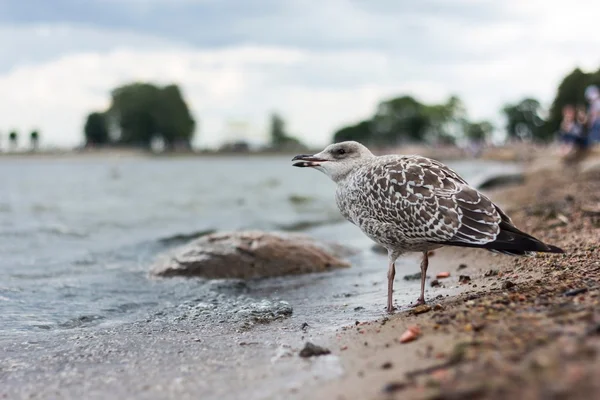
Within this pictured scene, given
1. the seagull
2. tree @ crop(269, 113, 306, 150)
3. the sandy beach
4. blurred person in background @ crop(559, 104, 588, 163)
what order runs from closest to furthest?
the sandy beach → the seagull → blurred person in background @ crop(559, 104, 588, 163) → tree @ crop(269, 113, 306, 150)

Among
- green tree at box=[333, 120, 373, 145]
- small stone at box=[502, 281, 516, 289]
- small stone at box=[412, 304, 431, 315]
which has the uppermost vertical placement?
green tree at box=[333, 120, 373, 145]

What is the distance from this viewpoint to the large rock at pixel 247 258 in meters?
8.80

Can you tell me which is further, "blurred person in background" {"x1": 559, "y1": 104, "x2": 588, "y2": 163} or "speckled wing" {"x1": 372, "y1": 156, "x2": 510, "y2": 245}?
"blurred person in background" {"x1": 559, "y1": 104, "x2": 588, "y2": 163}

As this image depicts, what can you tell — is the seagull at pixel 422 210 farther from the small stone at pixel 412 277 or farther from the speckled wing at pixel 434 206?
the small stone at pixel 412 277

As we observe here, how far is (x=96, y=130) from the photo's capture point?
453 feet

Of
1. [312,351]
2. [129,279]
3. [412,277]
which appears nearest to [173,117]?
[129,279]

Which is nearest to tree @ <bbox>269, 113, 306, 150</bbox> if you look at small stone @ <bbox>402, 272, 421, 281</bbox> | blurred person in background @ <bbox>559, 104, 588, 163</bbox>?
blurred person in background @ <bbox>559, 104, 588, 163</bbox>

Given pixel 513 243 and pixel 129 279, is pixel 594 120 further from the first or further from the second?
pixel 513 243

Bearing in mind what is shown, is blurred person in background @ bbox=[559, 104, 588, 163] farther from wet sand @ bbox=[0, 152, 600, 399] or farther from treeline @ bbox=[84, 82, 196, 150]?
treeline @ bbox=[84, 82, 196, 150]

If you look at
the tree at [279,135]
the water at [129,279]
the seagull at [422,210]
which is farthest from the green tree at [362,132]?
the seagull at [422,210]

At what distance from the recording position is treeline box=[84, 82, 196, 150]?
126m

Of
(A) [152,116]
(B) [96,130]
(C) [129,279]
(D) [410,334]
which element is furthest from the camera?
(B) [96,130]

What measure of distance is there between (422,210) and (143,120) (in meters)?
127

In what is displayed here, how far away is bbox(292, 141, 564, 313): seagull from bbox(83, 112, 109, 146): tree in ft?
462
